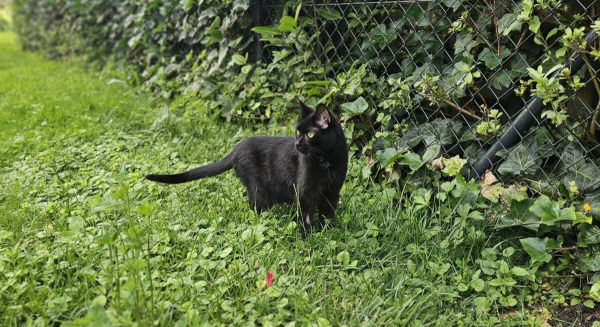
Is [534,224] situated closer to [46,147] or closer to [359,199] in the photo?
[359,199]

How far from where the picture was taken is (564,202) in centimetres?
206

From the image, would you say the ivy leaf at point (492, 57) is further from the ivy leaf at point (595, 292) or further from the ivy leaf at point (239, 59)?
the ivy leaf at point (239, 59)

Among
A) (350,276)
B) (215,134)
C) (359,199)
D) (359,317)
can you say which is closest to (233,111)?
(215,134)

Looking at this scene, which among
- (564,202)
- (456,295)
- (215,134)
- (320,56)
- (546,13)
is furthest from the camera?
(215,134)

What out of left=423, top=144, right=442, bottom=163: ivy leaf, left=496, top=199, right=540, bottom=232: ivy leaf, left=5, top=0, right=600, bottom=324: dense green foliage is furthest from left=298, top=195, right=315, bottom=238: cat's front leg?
left=496, top=199, right=540, bottom=232: ivy leaf

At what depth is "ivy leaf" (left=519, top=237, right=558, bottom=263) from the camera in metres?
2.02

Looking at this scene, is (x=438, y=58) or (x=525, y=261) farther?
(x=438, y=58)

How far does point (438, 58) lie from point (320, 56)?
3.20 ft

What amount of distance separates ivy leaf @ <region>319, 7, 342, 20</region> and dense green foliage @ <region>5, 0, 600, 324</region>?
0.03 feet

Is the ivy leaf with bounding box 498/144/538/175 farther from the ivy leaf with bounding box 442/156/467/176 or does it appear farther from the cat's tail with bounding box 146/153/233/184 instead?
the cat's tail with bounding box 146/153/233/184

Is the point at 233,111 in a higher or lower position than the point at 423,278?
higher

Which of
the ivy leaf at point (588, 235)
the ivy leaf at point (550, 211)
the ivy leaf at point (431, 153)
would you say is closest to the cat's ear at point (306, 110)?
the ivy leaf at point (431, 153)

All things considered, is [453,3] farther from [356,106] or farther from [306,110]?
[306,110]

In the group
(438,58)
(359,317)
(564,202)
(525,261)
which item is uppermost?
(438,58)
